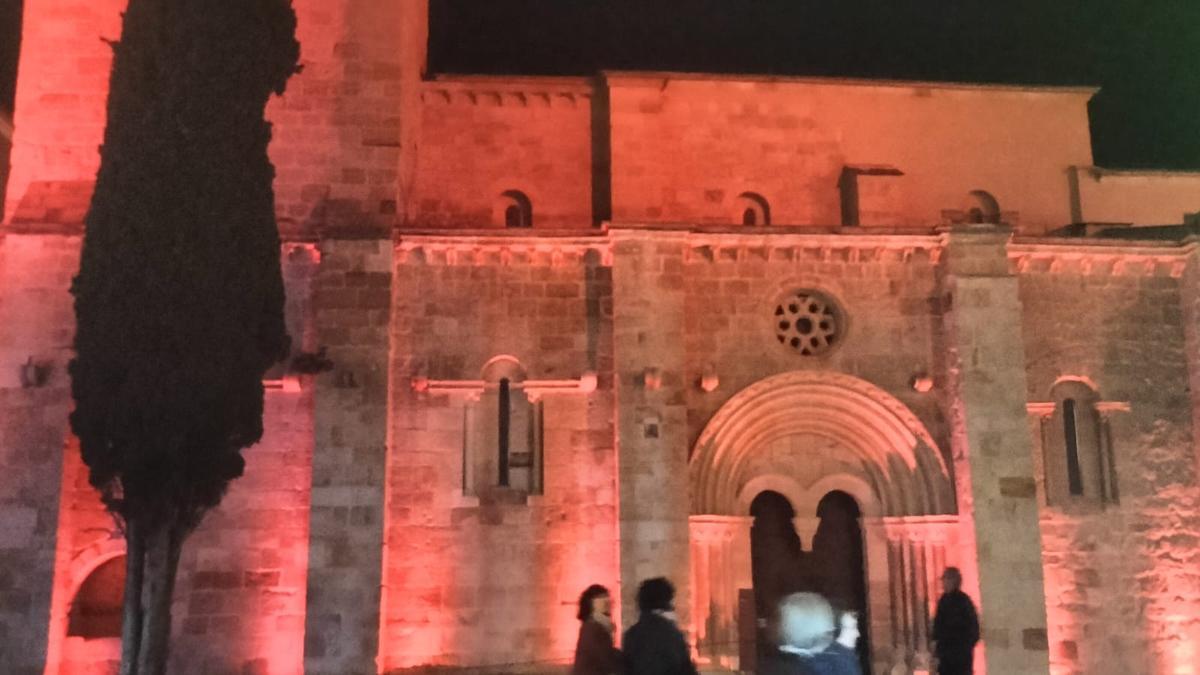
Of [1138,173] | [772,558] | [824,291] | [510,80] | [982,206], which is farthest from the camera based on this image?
[1138,173]

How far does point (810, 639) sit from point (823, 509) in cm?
786

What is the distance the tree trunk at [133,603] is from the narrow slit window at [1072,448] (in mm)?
10051

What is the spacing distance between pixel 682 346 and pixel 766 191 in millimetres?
4331

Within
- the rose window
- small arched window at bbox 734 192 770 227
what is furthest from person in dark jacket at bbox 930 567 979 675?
small arched window at bbox 734 192 770 227

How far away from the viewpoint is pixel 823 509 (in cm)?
1184

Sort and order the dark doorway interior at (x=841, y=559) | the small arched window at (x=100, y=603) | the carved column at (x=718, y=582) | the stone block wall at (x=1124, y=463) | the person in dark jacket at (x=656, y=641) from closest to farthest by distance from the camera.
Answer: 1. the person in dark jacket at (x=656, y=641)
2. the small arched window at (x=100, y=603)
3. the carved column at (x=718, y=582)
4. the stone block wall at (x=1124, y=463)
5. the dark doorway interior at (x=841, y=559)

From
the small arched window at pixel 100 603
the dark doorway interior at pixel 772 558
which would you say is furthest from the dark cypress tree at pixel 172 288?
the dark doorway interior at pixel 772 558

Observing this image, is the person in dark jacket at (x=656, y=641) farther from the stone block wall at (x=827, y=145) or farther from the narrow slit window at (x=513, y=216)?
the narrow slit window at (x=513, y=216)

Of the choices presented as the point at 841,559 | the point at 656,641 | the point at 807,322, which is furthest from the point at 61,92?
the point at 841,559

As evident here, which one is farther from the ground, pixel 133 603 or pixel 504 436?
pixel 504 436

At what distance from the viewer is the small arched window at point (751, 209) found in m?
14.3

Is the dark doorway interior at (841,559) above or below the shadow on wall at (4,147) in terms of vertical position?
below

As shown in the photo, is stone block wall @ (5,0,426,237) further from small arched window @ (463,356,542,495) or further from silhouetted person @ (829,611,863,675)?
silhouetted person @ (829,611,863,675)

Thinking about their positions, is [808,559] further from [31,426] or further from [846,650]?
[31,426]
